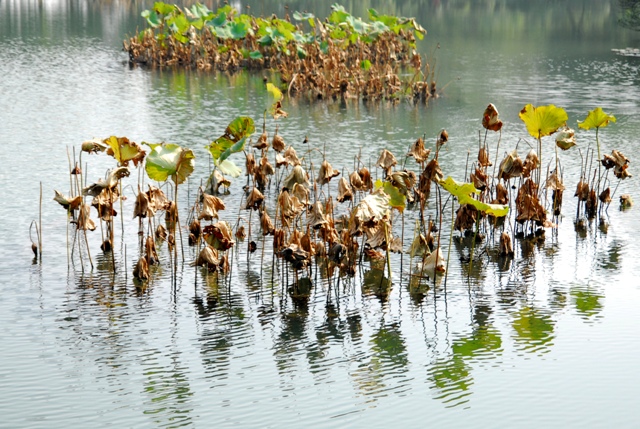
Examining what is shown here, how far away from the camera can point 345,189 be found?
269 inches

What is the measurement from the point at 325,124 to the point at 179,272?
571 centimetres

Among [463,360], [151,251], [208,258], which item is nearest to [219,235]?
[208,258]

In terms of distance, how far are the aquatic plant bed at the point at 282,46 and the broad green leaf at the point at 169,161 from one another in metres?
8.76

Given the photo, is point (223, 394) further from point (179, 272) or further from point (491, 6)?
point (491, 6)

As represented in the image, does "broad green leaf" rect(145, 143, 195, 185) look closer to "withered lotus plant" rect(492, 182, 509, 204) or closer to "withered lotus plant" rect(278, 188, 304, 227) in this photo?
"withered lotus plant" rect(278, 188, 304, 227)

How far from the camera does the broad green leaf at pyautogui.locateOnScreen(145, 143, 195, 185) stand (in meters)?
6.00

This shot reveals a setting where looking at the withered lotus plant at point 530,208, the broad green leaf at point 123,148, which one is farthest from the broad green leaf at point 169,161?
the withered lotus plant at point 530,208

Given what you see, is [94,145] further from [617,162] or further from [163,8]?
[163,8]

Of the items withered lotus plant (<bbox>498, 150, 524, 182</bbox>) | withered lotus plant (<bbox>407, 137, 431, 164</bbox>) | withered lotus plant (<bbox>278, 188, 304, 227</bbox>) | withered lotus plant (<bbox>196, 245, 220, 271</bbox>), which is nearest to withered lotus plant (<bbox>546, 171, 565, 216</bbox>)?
withered lotus plant (<bbox>498, 150, 524, 182</bbox>)

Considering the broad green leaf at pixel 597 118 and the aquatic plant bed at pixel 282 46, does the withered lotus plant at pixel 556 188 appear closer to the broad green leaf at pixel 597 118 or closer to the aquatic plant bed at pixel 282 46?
the broad green leaf at pixel 597 118

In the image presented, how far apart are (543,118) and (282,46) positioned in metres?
9.78

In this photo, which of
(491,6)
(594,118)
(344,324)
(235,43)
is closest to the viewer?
(344,324)

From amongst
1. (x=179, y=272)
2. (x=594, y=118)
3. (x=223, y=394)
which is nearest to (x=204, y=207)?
(x=179, y=272)

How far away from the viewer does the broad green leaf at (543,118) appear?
7004mm
